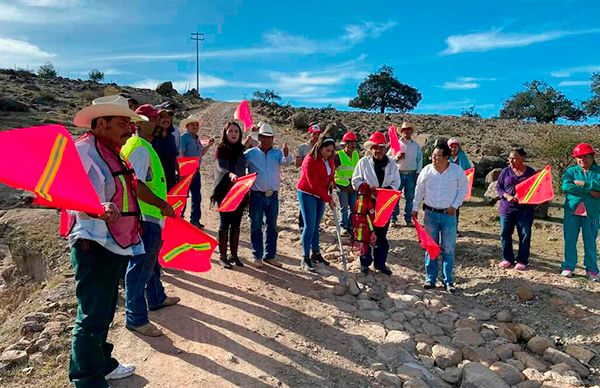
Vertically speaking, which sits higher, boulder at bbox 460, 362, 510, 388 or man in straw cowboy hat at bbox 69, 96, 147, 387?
man in straw cowboy hat at bbox 69, 96, 147, 387

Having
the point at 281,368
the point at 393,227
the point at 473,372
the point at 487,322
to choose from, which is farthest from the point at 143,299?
the point at 393,227

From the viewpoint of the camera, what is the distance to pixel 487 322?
596 cm

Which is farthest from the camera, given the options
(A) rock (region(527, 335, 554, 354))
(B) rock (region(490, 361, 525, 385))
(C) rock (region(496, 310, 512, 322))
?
(C) rock (region(496, 310, 512, 322))

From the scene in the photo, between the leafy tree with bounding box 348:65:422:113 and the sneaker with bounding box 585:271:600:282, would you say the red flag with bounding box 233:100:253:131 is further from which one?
the leafy tree with bounding box 348:65:422:113

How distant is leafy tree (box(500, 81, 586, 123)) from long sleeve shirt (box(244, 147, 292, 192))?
47697 millimetres

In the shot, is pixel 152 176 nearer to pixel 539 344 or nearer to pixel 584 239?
pixel 539 344

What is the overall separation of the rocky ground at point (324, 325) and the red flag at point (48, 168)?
5.78ft

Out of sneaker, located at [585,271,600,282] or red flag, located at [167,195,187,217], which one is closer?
red flag, located at [167,195,187,217]

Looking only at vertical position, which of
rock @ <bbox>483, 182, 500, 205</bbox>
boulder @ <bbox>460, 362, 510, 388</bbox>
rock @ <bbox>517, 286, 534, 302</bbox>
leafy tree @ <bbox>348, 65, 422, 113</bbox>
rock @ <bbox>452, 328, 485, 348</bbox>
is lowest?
boulder @ <bbox>460, 362, 510, 388</bbox>

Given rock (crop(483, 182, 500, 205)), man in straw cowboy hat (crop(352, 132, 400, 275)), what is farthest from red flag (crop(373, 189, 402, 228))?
rock (crop(483, 182, 500, 205))

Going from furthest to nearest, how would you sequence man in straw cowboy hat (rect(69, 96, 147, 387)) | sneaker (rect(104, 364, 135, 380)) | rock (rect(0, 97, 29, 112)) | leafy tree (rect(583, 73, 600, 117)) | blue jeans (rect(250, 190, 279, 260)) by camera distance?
1. leafy tree (rect(583, 73, 600, 117))
2. rock (rect(0, 97, 29, 112))
3. blue jeans (rect(250, 190, 279, 260))
4. sneaker (rect(104, 364, 135, 380))
5. man in straw cowboy hat (rect(69, 96, 147, 387))

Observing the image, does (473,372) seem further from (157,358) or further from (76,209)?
(76,209)

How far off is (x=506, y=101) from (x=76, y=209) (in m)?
57.8

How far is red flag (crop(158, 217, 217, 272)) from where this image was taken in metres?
5.00
